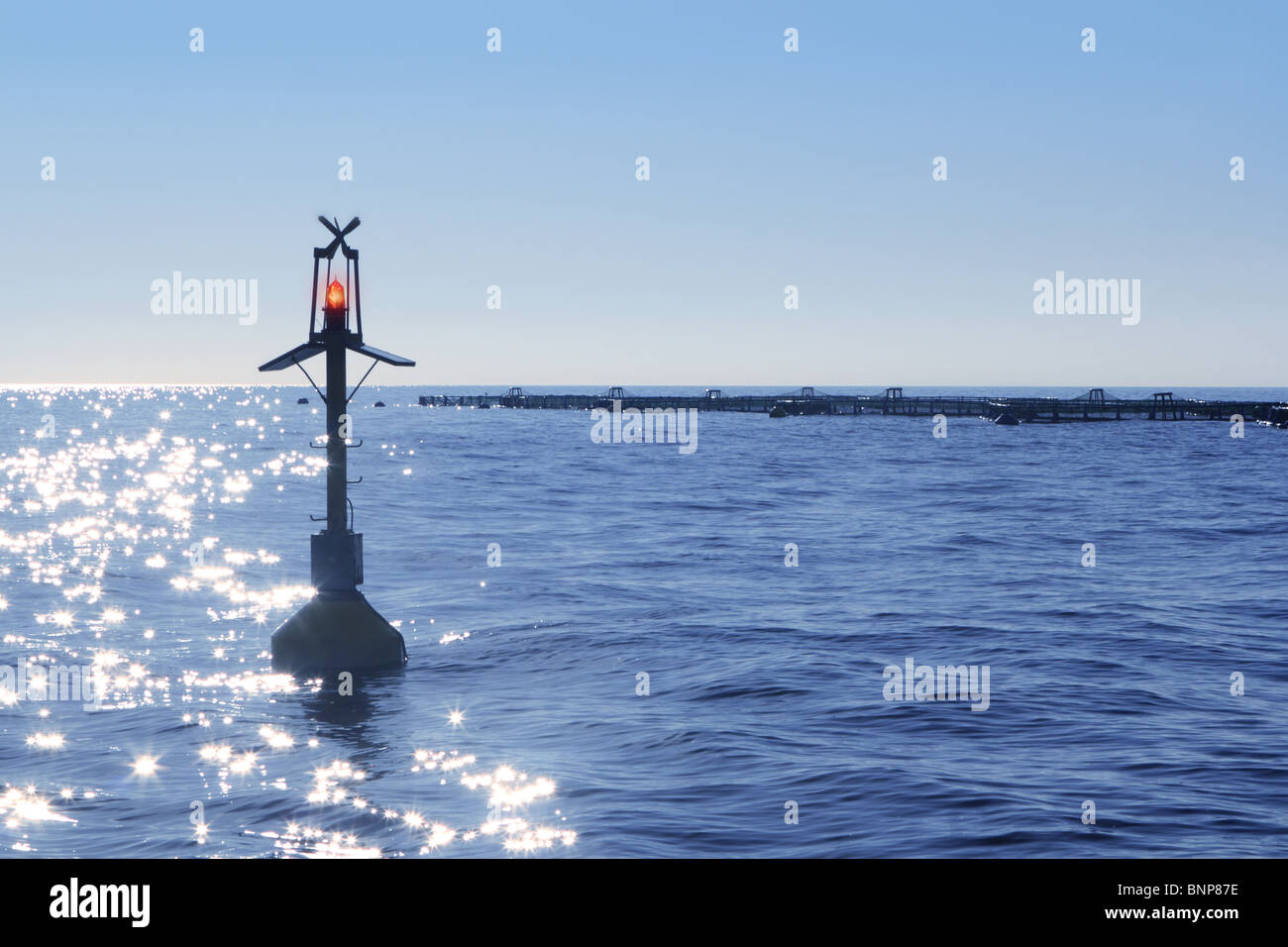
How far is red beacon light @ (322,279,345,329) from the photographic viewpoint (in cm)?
2106

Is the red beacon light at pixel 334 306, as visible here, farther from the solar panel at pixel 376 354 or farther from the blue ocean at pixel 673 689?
the blue ocean at pixel 673 689

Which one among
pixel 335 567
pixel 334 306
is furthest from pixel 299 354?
pixel 335 567

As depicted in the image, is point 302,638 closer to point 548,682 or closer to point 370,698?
point 370,698

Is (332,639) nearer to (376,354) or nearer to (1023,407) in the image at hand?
(376,354)

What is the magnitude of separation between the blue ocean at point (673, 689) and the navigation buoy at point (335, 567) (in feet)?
2.35

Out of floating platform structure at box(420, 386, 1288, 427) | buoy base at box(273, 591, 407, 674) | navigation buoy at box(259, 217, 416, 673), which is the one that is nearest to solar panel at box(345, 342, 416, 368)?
navigation buoy at box(259, 217, 416, 673)

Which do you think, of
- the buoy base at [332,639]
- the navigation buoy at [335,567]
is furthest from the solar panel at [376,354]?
the buoy base at [332,639]

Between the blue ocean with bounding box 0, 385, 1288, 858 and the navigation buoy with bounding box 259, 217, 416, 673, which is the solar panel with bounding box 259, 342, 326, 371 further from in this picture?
the blue ocean with bounding box 0, 385, 1288, 858

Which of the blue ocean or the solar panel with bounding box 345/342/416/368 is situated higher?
the solar panel with bounding box 345/342/416/368

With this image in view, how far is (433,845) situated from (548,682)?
881 cm

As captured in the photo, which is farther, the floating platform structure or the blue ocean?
the floating platform structure

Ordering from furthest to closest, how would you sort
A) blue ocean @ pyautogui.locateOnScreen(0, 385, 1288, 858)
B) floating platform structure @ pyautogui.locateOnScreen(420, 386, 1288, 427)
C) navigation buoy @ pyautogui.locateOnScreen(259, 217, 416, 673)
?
floating platform structure @ pyautogui.locateOnScreen(420, 386, 1288, 427)
navigation buoy @ pyautogui.locateOnScreen(259, 217, 416, 673)
blue ocean @ pyautogui.locateOnScreen(0, 385, 1288, 858)
